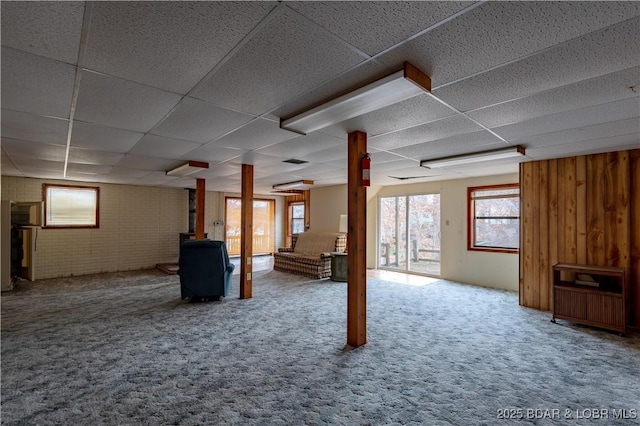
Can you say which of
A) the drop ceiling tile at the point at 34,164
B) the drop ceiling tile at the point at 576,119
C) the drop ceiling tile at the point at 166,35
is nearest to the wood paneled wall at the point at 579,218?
the drop ceiling tile at the point at 576,119

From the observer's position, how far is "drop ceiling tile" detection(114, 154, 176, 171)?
4.58 m

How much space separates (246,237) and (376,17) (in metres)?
4.14

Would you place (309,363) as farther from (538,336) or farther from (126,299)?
(126,299)

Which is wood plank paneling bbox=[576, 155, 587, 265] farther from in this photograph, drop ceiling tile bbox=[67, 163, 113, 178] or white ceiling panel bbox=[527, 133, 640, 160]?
drop ceiling tile bbox=[67, 163, 113, 178]

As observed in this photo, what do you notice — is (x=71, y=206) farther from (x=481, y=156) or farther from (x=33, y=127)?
(x=481, y=156)

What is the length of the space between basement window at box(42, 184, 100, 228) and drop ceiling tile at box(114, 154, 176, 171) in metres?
3.04

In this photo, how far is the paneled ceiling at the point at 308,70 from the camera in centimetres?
138

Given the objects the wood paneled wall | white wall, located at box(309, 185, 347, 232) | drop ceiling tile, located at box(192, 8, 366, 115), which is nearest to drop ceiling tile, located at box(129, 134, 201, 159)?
drop ceiling tile, located at box(192, 8, 366, 115)

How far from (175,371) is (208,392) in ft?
1.70

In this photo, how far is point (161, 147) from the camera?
3.90 meters

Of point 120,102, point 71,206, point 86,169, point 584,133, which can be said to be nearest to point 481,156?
point 584,133

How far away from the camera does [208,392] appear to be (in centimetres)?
236

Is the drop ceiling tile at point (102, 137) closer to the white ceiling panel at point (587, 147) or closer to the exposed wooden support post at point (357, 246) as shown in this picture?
the exposed wooden support post at point (357, 246)

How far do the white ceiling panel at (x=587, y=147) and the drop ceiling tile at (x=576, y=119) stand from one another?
2.72 feet
